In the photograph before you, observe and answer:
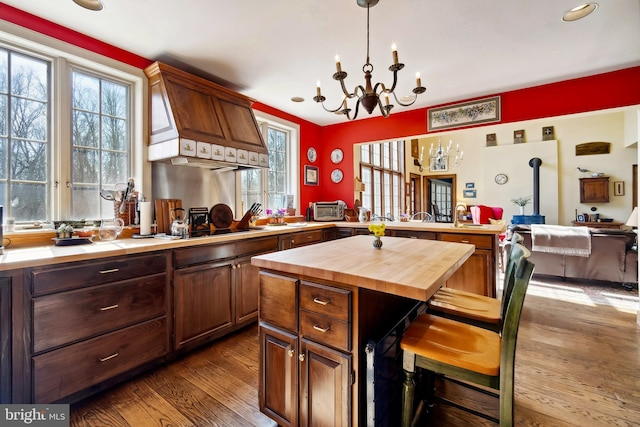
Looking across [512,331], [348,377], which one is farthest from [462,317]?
[348,377]

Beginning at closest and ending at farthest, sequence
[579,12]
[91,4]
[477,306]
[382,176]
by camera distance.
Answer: [477,306]
[91,4]
[579,12]
[382,176]

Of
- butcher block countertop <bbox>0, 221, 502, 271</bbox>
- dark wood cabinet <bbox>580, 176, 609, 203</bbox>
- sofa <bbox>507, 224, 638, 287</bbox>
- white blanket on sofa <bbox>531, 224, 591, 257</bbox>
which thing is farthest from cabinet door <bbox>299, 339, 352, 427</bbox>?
dark wood cabinet <bbox>580, 176, 609, 203</bbox>

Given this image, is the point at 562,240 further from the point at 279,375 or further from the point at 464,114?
the point at 279,375

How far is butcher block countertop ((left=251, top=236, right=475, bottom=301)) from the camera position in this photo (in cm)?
108

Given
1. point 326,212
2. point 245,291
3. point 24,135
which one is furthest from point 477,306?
point 24,135

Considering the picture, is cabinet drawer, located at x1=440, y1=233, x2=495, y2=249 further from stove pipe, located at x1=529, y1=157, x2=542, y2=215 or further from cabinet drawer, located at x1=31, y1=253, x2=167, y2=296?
stove pipe, located at x1=529, y1=157, x2=542, y2=215

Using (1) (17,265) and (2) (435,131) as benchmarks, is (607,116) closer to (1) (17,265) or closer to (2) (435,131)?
(2) (435,131)

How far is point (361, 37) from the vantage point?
7.71 feet

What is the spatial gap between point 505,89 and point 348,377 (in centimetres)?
379

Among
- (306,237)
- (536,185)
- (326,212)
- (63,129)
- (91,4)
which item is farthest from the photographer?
(536,185)

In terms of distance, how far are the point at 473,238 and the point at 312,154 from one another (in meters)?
2.78

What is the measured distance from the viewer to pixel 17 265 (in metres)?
1.43

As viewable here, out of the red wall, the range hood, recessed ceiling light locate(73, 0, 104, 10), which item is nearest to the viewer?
recessed ceiling light locate(73, 0, 104, 10)

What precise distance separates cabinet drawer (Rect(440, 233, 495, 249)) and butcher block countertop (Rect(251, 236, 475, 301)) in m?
1.36
